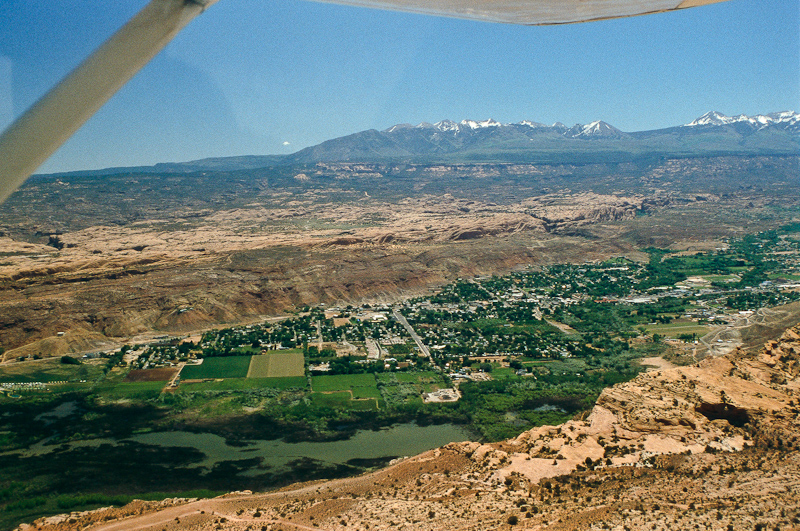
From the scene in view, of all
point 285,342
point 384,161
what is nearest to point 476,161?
point 384,161

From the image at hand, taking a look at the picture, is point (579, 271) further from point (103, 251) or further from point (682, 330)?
point (103, 251)

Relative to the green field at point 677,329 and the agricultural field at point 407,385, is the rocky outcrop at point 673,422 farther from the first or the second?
the green field at point 677,329

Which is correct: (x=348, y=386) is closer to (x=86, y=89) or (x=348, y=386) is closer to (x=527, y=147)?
(x=86, y=89)

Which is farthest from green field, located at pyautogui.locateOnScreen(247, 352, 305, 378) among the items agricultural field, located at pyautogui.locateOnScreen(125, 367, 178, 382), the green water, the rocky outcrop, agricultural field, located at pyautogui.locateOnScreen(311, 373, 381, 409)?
the rocky outcrop

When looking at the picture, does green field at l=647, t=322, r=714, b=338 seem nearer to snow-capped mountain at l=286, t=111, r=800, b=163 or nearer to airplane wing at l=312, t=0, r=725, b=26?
airplane wing at l=312, t=0, r=725, b=26

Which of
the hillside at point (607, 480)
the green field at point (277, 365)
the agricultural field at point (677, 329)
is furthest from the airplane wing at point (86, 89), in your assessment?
the agricultural field at point (677, 329)
